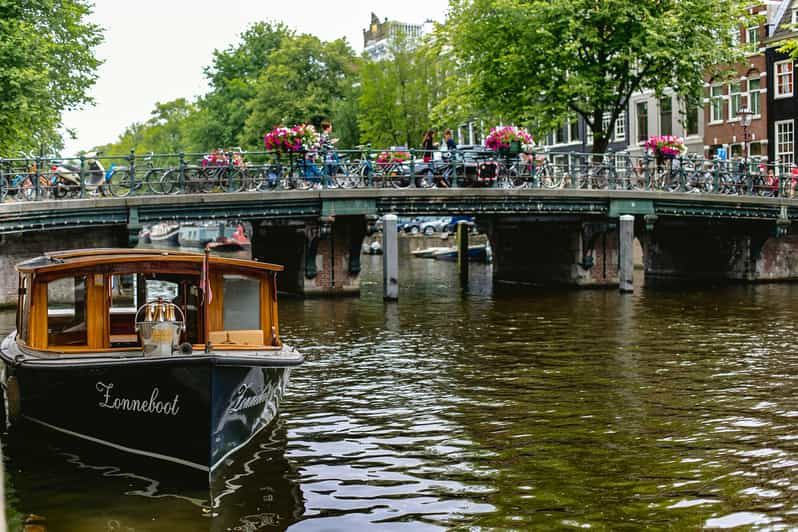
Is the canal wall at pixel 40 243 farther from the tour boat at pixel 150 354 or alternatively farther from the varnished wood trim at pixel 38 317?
the varnished wood trim at pixel 38 317

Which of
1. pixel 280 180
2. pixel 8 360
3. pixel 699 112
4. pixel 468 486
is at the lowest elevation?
pixel 468 486

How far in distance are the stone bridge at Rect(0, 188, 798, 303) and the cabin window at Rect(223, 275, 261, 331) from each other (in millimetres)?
14796

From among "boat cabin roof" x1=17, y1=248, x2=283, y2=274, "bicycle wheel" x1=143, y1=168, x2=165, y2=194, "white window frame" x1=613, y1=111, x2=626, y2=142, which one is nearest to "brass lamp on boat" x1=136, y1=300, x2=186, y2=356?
"boat cabin roof" x1=17, y1=248, x2=283, y2=274

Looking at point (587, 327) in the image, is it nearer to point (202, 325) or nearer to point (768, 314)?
point (768, 314)

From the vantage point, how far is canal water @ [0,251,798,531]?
34.4ft

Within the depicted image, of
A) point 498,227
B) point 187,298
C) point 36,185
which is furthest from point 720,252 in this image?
point 187,298

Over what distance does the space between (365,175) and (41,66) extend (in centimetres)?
1314

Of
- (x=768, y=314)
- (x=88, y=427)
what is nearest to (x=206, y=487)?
(x=88, y=427)

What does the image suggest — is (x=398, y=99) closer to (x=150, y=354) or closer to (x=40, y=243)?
(x=40, y=243)

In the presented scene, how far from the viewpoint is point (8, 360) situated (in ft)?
44.1

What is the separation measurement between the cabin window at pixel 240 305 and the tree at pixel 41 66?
23.9m

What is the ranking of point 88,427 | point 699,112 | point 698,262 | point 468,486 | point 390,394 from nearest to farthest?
point 468,486 < point 88,427 < point 390,394 < point 698,262 < point 699,112

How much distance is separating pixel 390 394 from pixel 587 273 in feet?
67.1

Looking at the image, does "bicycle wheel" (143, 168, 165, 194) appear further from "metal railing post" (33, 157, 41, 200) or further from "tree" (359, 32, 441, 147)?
"tree" (359, 32, 441, 147)
